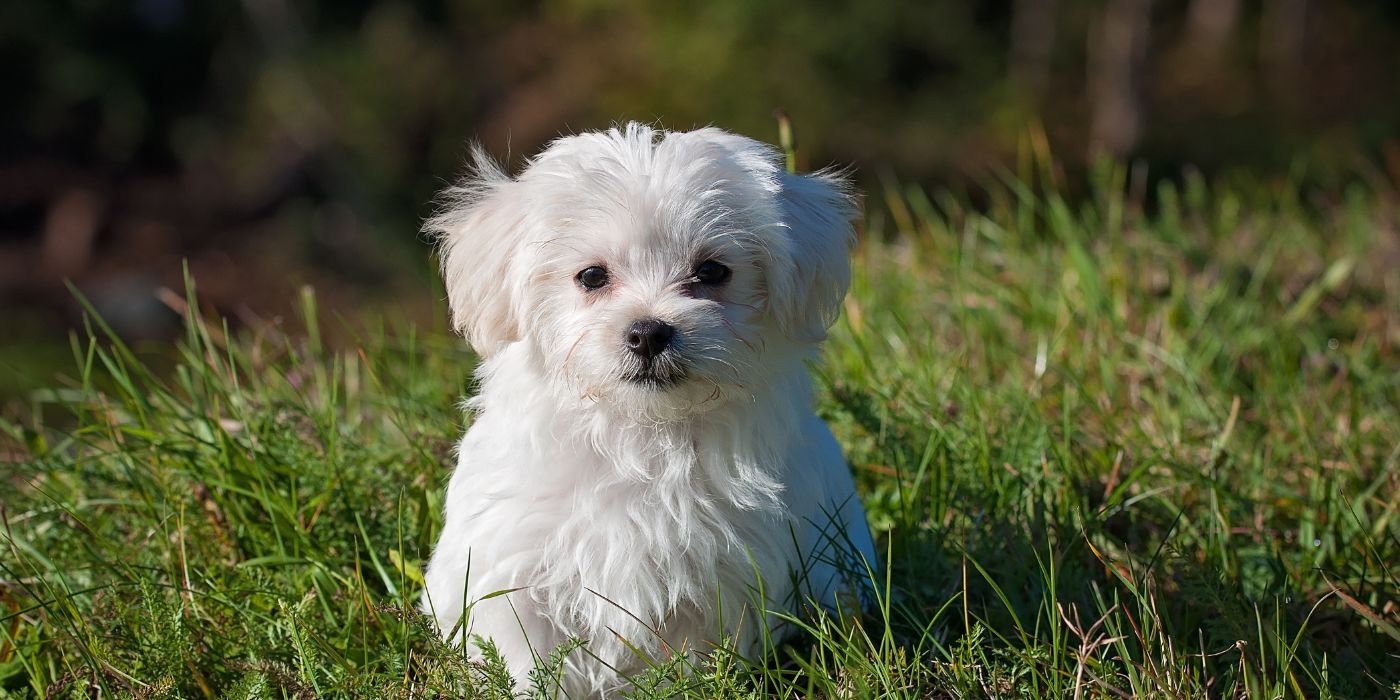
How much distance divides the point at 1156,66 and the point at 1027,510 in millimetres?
21650

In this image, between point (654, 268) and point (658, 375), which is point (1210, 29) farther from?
point (658, 375)

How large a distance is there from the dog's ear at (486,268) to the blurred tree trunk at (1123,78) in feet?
50.3

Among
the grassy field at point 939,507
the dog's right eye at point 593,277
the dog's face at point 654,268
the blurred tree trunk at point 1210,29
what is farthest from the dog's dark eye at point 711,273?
the blurred tree trunk at point 1210,29

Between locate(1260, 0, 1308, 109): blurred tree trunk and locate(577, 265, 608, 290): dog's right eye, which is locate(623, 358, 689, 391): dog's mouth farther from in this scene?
locate(1260, 0, 1308, 109): blurred tree trunk

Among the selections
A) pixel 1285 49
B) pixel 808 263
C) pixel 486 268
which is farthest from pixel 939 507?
pixel 1285 49

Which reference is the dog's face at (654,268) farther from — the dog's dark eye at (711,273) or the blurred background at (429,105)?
the blurred background at (429,105)

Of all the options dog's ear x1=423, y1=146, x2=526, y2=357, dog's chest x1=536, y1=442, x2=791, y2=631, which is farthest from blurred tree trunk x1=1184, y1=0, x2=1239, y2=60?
dog's chest x1=536, y1=442, x2=791, y2=631

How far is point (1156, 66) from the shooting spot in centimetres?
2309

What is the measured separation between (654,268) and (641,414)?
36 cm

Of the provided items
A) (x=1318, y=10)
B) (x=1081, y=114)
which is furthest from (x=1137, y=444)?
(x=1318, y=10)

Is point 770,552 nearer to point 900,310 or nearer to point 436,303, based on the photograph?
point 436,303

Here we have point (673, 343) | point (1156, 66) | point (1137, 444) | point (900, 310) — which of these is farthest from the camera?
point (1156, 66)

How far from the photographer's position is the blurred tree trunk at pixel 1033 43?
20625 millimetres

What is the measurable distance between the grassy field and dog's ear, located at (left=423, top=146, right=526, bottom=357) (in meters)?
0.61
